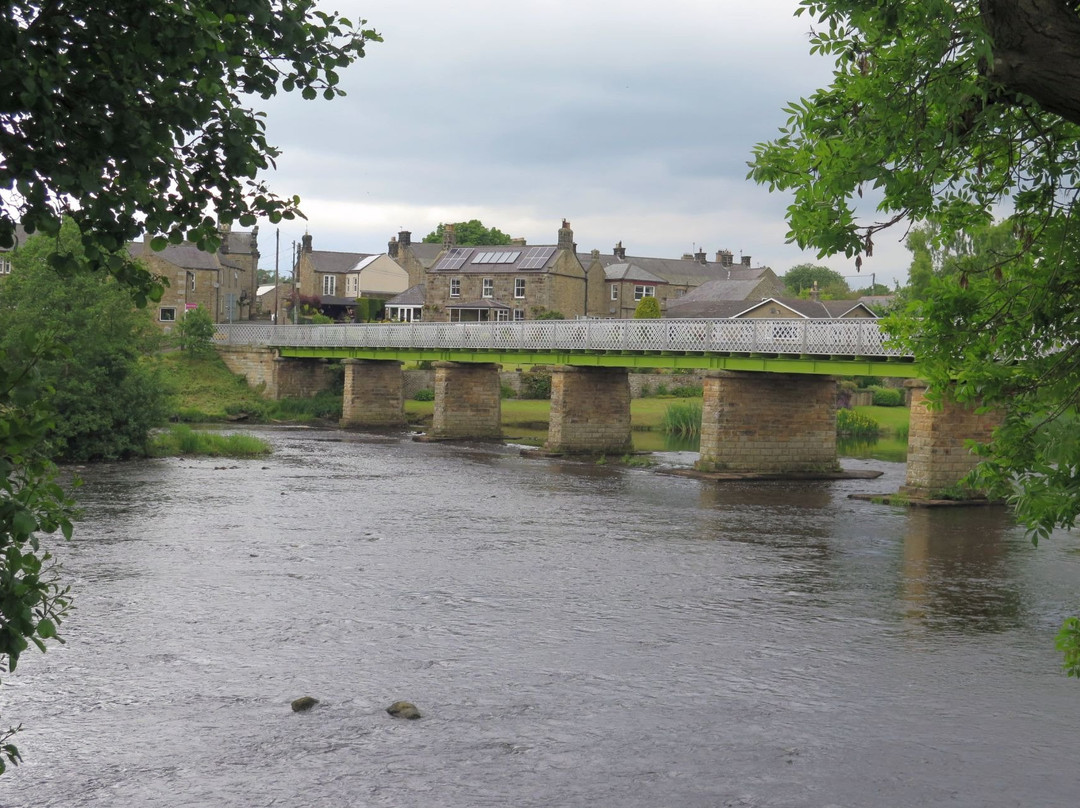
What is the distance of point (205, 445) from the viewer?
41.9 metres

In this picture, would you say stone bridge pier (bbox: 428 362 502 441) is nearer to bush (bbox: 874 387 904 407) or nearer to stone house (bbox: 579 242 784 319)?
bush (bbox: 874 387 904 407)

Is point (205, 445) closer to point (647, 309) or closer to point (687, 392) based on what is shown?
point (687, 392)

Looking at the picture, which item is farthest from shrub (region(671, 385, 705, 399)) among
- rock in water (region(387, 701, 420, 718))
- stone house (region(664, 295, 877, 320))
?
rock in water (region(387, 701, 420, 718))

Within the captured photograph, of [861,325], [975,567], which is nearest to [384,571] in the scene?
[975,567]

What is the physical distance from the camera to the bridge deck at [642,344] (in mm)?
34375

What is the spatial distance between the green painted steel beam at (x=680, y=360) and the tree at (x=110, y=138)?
18488mm

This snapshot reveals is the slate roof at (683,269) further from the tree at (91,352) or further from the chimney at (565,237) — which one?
the tree at (91,352)

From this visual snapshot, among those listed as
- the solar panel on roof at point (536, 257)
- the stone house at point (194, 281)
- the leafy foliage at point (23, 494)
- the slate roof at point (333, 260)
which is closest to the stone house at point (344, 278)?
the slate roof at point (333, 260)

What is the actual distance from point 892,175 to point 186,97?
4.09 metres

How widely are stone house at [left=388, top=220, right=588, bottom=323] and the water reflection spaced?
195 ft

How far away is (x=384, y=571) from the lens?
66.8ft

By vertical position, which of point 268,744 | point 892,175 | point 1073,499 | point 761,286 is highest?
point 761,286

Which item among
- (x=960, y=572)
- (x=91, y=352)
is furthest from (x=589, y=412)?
(x=960, y=572)

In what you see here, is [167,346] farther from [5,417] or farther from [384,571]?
[5,417]
